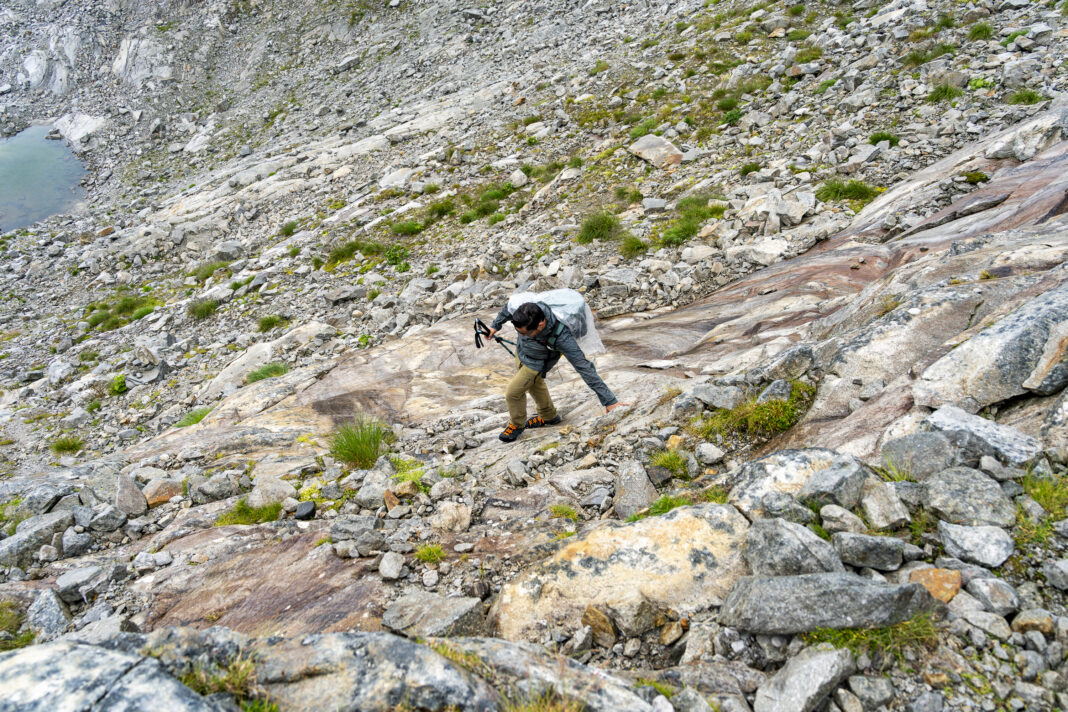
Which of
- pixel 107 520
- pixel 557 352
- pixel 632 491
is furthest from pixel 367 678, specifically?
pixel 107 520

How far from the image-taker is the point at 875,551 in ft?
10.1

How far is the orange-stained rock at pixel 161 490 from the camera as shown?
6453 millimetres

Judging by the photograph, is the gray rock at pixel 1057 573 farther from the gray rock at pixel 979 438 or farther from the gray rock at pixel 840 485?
the gray rock at pixel 840 485

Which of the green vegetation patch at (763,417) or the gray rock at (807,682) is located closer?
the gray rock at (807,682)

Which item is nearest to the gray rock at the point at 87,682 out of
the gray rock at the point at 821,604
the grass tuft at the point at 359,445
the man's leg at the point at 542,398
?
the gray rock at the point at 821,604

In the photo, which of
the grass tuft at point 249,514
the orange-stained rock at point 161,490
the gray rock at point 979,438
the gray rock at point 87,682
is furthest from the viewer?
the orange-stained rock at point 161,490

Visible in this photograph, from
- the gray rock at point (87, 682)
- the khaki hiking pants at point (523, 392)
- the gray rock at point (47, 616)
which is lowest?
the khaki hiking pants at point (523, 392)

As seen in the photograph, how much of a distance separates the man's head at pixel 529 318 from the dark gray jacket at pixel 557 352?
3.2 inches

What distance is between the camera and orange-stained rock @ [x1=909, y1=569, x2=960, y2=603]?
2814 mm

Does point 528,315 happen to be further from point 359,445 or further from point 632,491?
point 359,445

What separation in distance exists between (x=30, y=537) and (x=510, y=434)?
5.30m

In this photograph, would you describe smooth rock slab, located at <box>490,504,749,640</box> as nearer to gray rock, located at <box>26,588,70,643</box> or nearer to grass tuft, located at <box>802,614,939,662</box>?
grass tuft, located at <box>802,614,939,662</box>

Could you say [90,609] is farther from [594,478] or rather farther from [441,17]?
[441,17]

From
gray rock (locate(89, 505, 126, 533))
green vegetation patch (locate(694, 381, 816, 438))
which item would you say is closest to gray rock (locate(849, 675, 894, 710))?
green vegetation patch (locate(694, 381, 816, 438))
